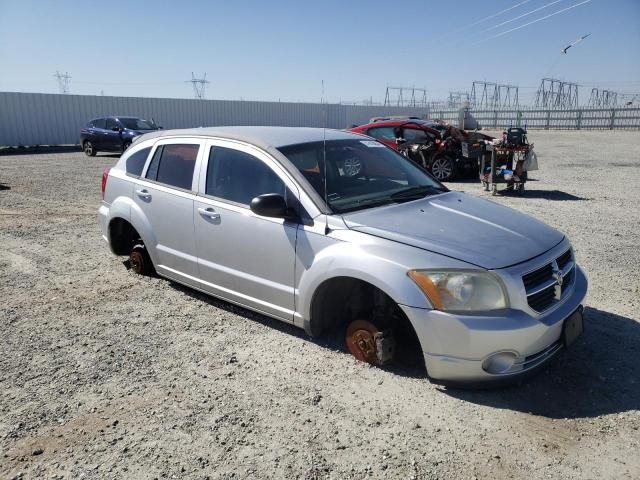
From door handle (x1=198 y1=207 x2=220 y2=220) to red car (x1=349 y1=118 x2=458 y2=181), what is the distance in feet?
28.9

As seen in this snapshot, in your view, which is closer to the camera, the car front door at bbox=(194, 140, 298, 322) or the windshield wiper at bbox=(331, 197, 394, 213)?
the windshield wiper at bbox=(331, 197, 394, 213)

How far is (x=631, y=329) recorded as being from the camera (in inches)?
159

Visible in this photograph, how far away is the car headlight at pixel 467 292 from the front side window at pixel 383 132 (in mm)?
10549

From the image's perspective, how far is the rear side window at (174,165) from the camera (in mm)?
4496

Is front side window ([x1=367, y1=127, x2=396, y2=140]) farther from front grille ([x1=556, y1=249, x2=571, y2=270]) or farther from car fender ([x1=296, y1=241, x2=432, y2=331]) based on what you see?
car fender ([x1=296, y1=241, x2=432, y2=331])

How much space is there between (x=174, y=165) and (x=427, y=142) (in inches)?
358

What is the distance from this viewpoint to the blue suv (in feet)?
66.2

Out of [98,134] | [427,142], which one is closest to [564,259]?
[427,142]

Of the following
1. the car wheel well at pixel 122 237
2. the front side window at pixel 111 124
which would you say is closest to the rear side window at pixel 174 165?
the car wheel well at pixel 122 237

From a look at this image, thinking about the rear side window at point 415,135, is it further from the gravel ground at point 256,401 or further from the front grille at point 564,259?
the front grille at point 564,259

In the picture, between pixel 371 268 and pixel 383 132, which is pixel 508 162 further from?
pixel 371 268

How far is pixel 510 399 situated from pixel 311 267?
1534mm

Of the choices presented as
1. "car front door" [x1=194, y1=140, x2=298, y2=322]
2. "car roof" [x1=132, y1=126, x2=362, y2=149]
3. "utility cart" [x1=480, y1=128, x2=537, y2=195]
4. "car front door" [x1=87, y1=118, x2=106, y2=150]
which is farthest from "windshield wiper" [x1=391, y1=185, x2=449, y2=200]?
"car front door" [x1=87, y1=118, x2=106, y2=150]

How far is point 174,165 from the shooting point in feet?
15.4
